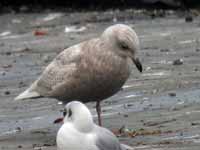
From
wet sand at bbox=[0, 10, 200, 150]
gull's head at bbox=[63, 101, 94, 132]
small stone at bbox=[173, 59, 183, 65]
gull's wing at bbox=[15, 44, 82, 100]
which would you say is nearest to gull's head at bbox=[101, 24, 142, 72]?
gull's wing at bbox=[15, 44, 82, 100]

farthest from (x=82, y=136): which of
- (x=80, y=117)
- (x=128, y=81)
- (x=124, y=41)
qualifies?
(x=128, y=81)

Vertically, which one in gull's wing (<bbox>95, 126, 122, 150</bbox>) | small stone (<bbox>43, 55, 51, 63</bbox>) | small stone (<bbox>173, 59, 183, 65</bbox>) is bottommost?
small stone (<bbox>43, 55, 51, 63</bbox>)

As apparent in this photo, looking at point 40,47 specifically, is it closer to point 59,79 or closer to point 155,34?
point 155,34

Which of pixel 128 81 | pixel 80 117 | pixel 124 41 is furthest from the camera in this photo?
pixel 128 81

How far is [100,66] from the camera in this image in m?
10.8

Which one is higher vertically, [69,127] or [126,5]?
[69,127]

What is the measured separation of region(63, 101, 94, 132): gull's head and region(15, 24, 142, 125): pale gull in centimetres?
238

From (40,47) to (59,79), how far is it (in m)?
8.12

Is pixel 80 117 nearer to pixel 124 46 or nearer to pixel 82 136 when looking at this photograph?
pixel 82 136

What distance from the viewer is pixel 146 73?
14594 millimetres

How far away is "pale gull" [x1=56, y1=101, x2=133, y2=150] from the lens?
26.3 feet

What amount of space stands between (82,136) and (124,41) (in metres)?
2.82

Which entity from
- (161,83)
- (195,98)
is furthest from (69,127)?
(161,83)

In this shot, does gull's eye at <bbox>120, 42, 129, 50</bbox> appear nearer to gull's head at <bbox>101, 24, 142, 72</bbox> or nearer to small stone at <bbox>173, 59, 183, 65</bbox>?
gull's head at <bbox>101, 24, 142, 72</bbox>
